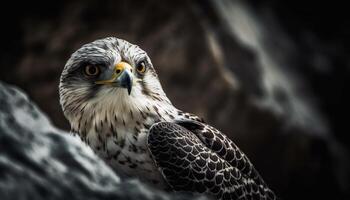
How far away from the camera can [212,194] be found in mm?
4727

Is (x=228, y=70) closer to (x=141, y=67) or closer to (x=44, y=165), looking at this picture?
(x=141, y=67)

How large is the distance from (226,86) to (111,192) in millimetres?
6772

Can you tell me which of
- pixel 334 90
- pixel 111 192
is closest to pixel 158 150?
pixel 111 192

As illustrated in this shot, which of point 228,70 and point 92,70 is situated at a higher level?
point 228,70

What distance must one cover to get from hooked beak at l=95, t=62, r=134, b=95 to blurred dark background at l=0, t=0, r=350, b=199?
14.5ft

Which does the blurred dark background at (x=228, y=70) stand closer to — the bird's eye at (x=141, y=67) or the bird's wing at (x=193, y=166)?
the bird's eye at (x=141, y=67)

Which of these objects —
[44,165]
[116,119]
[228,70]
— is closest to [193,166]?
[116,119]

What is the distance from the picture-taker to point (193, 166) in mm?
4777

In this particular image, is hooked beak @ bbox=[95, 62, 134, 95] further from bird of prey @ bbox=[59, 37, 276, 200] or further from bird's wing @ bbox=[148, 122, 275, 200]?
bird's wing @ bbox=[148, 122, 275, 200]

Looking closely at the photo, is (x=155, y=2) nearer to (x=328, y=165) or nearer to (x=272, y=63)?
(x=272, y=63)

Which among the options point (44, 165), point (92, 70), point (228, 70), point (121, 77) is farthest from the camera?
point (228, 70)

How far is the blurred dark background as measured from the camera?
946 centimetres

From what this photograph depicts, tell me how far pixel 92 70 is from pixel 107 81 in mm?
159

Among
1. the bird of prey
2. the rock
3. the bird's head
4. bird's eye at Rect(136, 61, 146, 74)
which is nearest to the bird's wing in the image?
the bird of prey
